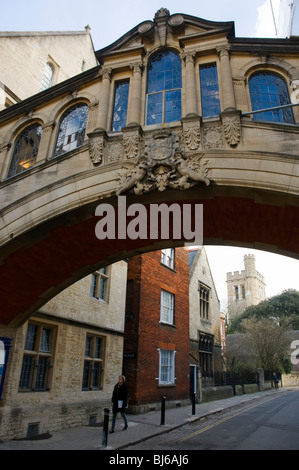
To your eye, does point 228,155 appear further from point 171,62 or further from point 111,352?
point 111,352

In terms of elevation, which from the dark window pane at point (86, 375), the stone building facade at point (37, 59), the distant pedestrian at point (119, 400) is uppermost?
the stone building facade at point (37, 59)

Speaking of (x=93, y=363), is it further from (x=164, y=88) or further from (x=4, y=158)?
(x=164, y=88)

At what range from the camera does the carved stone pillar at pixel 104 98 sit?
8039 millimetres

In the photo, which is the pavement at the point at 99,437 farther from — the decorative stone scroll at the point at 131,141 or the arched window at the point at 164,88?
the arched window at the point at 164,88

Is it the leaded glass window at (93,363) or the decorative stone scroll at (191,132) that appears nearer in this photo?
the decorative stone scroll at (191,132)

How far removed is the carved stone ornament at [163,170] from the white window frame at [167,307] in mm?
12107

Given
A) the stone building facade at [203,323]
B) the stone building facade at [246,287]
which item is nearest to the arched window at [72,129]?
the stone building facade at [203,323]

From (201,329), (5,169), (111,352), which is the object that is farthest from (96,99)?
(201,329)

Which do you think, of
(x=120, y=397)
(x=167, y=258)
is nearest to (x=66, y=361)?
(x=120, y=397)

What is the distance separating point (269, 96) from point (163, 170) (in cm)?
310

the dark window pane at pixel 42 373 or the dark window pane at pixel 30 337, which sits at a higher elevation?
the dark window pane at pixel 30 337

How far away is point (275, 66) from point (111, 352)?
11422mm

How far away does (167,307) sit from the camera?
18547mm

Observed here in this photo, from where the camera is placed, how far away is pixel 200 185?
651 centimetres
